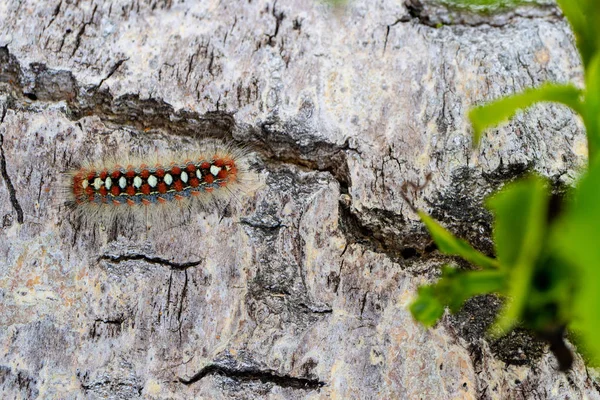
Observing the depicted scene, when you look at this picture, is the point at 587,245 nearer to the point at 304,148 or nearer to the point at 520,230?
the point at 520,230

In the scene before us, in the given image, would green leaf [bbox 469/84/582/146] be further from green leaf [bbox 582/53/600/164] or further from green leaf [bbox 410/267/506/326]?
green leaf [bbox 410/267/506/326]


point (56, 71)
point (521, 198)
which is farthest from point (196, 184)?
point (521, 198)

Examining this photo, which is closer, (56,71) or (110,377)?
(110,377)

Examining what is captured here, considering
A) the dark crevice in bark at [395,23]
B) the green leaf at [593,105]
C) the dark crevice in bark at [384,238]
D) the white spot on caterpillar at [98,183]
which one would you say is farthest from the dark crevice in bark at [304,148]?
the green leaf at [593,105]

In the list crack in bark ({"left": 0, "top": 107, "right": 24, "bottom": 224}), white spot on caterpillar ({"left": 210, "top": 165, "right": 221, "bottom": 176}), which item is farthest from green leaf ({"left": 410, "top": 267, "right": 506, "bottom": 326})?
crack in bark ({"left": 0, "top": 107, "right": 24, "bottom": 224})

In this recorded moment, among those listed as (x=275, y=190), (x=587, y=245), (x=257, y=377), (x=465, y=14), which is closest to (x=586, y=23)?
(x=587, y=245)

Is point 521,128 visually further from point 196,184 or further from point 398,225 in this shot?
point 196,184
